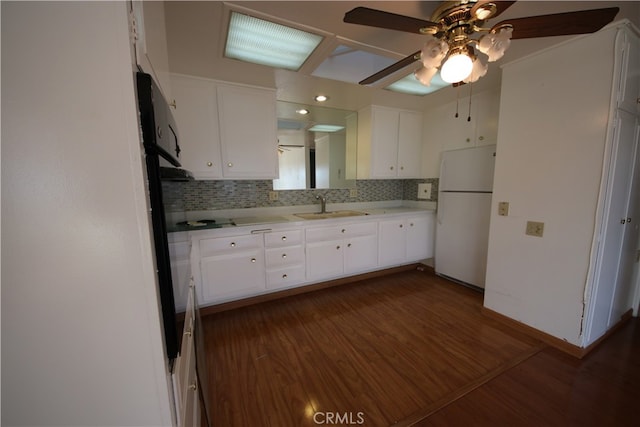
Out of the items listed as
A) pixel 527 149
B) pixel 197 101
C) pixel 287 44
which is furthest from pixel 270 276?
pixel 527 149

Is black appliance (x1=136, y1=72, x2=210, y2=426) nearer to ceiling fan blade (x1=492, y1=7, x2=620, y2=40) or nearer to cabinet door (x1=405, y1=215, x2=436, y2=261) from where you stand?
ceiling fan blade (x1=492, y1=7, x2=620, y2=40)

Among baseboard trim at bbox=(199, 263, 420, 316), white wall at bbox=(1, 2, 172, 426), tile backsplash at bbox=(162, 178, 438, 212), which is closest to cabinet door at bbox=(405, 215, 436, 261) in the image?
baseboard trim at bbox=(199, 263, 420, 316)

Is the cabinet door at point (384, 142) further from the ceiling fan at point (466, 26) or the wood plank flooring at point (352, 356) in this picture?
the ceiling fan at point (466, 26)

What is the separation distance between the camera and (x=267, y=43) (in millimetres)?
1584

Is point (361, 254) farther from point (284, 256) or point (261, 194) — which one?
point (261, 194)

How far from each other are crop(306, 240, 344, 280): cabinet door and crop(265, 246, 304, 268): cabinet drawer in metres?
0.10

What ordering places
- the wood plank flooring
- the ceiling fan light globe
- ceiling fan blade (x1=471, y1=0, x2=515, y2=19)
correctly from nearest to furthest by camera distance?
ceiling fan blade (x1=471, y1=0, x2=515, y2=19) < the ceiling fan light globe < the wood plank flooring

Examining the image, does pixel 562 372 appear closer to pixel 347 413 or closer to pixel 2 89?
pixel 347 413

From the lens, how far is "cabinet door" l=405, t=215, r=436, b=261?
3180 mm

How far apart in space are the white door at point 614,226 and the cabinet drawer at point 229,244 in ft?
8.67

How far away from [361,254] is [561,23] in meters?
2.34

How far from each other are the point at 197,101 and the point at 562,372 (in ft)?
11.3

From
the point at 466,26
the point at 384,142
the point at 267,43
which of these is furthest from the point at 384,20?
the point at 384,142

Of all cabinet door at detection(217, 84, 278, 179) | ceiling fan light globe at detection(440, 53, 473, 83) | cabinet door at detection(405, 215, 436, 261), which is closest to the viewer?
ceiling fan light globe at detection(440, 53, 473, 83)
